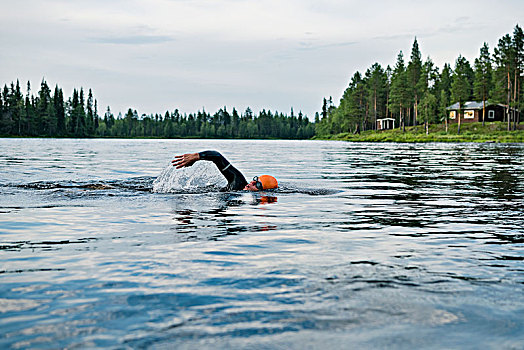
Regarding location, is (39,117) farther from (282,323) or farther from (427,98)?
(282,323)

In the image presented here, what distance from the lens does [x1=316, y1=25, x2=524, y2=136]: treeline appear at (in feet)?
323

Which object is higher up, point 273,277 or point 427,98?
point 427,98

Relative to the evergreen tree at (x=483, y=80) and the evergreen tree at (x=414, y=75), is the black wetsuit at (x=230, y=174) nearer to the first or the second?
the evergreen tree at (x=483, y=80)

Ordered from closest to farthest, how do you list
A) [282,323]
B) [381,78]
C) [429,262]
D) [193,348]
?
[193,348]
[282,323]
[429,262]
[381,78]

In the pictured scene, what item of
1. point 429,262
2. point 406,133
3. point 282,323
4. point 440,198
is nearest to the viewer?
point 282,323

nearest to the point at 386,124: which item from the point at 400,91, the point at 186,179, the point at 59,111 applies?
the point at 400,91

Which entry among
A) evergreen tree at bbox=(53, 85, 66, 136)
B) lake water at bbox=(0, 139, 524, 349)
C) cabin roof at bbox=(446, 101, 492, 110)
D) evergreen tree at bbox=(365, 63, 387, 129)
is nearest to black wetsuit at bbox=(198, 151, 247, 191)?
lake water at bbox=(0, 139, 524, 349)

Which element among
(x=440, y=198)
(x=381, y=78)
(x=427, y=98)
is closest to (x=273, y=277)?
(x=440, y=198)

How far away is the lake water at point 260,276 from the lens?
171 inches

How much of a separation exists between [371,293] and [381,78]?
14034cm

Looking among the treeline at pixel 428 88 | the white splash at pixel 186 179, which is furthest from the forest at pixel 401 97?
the white splash at pixel 186 179

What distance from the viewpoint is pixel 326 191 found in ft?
53.4

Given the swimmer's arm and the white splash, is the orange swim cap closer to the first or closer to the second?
the swimmer's arm

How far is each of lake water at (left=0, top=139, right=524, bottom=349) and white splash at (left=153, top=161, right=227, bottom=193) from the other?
354 centimetres
